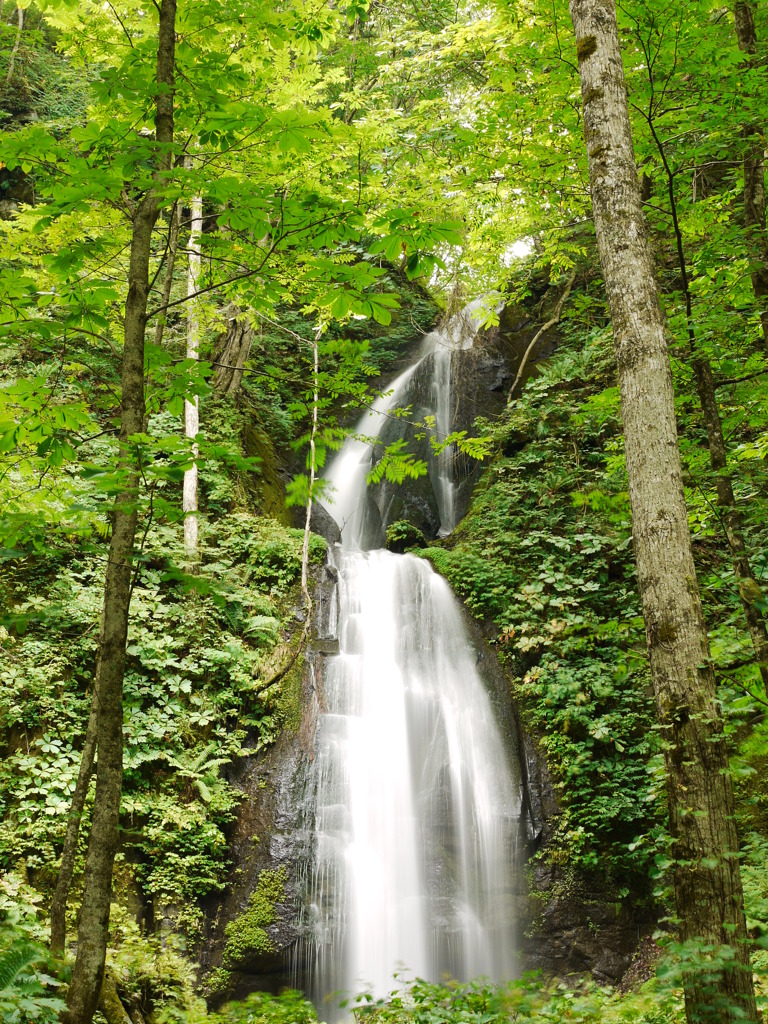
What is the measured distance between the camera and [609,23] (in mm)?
3418

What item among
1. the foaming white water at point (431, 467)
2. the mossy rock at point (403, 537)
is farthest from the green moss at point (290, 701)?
the foaming white water at point (431, 467)

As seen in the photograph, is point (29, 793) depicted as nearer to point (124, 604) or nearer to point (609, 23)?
point (124, 604)

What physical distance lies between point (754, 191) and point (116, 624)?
549 cm

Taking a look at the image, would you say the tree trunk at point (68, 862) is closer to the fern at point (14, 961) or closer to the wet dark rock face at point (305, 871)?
the fern at point (14, 961)

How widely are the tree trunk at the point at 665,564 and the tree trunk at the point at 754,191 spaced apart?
1847 millimetres

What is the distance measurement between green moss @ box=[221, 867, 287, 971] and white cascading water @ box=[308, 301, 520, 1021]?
1.20 feet

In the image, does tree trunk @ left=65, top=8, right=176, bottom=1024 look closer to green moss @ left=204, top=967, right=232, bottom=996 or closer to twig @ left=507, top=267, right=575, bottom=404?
green moss @ left=204, top=967, right=232, bottom=996

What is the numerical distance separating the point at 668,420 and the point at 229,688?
6188 mm

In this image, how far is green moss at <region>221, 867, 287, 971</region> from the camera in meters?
6.00

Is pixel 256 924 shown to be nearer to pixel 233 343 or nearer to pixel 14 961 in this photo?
pixel 14 961

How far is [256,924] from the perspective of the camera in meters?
6.21

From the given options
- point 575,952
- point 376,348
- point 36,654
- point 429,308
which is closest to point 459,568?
point 575,952

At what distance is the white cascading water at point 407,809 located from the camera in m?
6.41

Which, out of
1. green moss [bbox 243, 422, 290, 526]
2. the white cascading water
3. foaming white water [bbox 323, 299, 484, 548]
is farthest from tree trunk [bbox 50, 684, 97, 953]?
foaming white water [bbox 323, 299, 484, 548]
